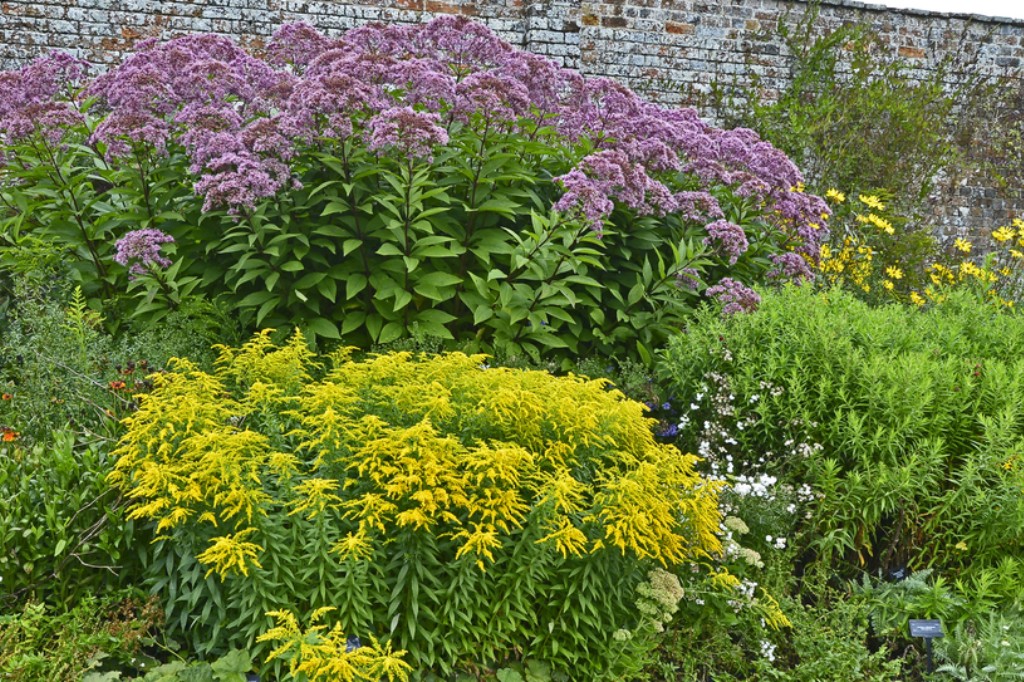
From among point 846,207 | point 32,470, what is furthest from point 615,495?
point 846,207

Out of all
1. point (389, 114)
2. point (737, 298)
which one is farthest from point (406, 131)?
point (737, 298)

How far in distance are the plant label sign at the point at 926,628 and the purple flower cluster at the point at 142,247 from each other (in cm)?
378

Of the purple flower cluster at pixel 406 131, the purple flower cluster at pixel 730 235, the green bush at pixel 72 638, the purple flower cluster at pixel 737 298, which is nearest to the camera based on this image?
the green bush at pixel 72 638

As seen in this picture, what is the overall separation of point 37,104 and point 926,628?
16.2 feet

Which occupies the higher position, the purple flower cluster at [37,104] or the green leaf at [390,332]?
the purple flower cluster at [37,104]

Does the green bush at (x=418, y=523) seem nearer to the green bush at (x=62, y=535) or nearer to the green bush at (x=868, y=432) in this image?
the green bush at (x=62, y=535)

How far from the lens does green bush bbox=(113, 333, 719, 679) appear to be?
116 inches

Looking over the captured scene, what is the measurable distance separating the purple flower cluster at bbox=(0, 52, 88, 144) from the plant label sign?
15.3ft

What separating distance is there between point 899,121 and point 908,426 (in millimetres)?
8515

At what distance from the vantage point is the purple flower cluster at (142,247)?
183 inches

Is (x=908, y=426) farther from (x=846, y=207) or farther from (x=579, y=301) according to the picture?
(x=846, y=207)

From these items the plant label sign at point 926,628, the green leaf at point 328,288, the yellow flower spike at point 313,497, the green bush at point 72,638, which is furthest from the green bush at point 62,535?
the plant label sign at point 926,628

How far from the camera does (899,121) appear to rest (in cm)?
1148

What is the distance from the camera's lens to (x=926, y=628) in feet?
11.1
